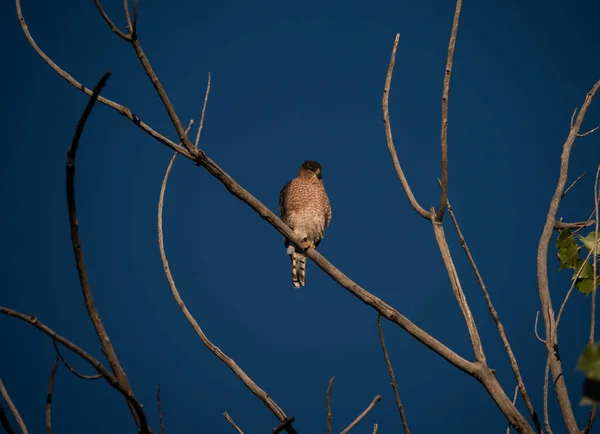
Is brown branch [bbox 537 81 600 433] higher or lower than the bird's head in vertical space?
lower

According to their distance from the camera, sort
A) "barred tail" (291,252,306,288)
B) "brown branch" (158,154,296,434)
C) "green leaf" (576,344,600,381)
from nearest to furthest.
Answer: "green leaf" (576,344,600,381)
"brown branch" (158,154,296,434)
"barred tail" (291,252,306,288)

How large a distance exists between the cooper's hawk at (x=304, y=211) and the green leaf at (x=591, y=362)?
699 centimetres

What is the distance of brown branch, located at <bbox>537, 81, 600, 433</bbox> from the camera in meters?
2.07

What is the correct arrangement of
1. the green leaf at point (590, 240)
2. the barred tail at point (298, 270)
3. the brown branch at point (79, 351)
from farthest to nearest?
the barred tail at point (298, 270), the green leaf at point (590, 240), the brown branch at point (79, 351)

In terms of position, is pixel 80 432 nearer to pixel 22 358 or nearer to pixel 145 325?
pixel 22 358

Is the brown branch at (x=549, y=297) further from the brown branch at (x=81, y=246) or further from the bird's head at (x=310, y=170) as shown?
the bird's head at (x=310, y=170)

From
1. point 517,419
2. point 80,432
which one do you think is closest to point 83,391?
point 80,432

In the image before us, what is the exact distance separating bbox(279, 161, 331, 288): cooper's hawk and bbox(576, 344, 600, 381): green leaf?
699 cm

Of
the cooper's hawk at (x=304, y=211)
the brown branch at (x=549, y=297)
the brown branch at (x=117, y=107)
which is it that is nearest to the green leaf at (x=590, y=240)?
the brown branch at (x=549, y=297)

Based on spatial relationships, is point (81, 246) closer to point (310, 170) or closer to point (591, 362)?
point (591, 362)

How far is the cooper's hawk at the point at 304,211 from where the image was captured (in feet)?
26.9

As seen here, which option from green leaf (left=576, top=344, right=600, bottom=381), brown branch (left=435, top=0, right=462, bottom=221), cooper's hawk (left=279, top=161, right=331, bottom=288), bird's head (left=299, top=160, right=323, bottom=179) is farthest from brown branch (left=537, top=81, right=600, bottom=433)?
bird's head (left=299, top=160, right=323, bottom=179)

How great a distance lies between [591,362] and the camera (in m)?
1.02

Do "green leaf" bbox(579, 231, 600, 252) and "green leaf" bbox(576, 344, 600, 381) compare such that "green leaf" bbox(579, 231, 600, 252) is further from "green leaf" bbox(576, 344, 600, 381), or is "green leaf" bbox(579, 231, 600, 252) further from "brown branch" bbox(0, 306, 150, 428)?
"brown branch" bbox(0, 306, 150, 428)
